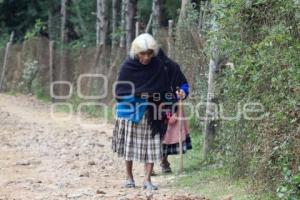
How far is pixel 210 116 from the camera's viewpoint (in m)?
9.81

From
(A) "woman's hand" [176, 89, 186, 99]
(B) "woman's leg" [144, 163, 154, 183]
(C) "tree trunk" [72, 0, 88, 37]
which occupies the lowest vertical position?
(B) "woman's leg" [144, 163, 154, 183]

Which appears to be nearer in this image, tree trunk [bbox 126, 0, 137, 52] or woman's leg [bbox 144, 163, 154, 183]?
woman's leg [bbox 144, 163, 154, 183]

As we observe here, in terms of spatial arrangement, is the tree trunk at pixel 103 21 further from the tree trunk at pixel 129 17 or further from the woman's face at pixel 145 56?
the woman's face at pixel 145 56

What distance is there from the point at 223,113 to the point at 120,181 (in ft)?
5.00

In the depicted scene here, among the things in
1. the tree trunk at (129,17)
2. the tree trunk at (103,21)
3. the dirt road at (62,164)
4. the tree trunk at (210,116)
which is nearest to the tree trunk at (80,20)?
the tree trunk at (103,21)

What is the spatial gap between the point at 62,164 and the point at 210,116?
87.1 inches

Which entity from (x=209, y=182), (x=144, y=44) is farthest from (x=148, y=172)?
(x=144, y=44)

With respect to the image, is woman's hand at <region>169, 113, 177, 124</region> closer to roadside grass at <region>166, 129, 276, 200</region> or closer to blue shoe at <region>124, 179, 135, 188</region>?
roadside grass at <region>166, 129, 276, 200</region>

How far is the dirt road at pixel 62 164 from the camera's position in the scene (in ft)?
26.8

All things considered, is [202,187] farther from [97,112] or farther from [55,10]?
[55,10]

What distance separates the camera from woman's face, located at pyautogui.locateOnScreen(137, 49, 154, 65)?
839 cm

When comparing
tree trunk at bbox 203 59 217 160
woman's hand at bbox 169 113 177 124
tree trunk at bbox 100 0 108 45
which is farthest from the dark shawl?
tree trunk at bbox 100 0 108 45

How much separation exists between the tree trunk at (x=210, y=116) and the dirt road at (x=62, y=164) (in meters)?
0.93

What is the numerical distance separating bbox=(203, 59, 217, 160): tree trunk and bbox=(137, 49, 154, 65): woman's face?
1438 mm
